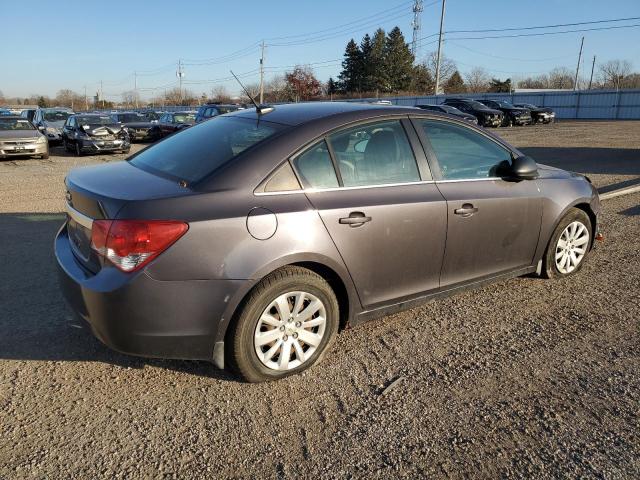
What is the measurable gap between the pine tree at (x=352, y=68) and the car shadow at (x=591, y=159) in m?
67.6

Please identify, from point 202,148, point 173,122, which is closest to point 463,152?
point 202,148

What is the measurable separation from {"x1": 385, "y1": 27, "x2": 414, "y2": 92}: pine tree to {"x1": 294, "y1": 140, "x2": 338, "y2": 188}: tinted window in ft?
265

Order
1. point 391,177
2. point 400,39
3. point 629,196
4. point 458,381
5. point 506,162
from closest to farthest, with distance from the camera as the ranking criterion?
1. point 458,381
2. point 391,177
3. point 506,162
4. point 629,196
5. point 400,39

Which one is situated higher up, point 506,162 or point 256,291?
point 506,162

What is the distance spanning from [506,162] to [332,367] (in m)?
2.23

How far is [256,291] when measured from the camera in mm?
2824

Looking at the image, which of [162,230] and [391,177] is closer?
[162,230]

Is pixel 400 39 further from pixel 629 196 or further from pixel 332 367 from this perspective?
pixel 332 367

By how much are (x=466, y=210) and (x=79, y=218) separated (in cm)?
257

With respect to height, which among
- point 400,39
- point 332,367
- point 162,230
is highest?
point 400,39

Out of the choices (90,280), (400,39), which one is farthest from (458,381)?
(400,39)

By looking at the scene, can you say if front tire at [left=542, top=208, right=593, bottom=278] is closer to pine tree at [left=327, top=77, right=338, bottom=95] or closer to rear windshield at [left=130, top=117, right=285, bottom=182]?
rear windshield at [left=130, top=117, right=285, bottom=182]

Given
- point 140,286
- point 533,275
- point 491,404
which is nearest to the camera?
point 140,286

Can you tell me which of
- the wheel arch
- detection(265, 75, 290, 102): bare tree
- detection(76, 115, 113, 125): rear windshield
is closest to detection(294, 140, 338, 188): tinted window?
the wheel arch
